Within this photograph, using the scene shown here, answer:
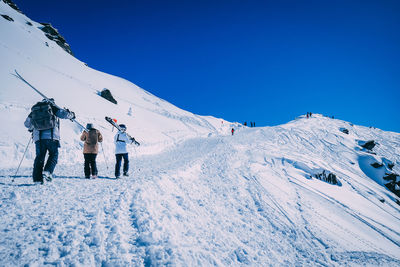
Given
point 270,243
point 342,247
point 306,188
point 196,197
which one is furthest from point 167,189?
point 306,188

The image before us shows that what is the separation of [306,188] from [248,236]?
613 cm

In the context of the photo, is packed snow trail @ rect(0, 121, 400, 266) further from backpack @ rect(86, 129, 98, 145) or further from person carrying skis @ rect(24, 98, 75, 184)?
backpack @ rect(86, 129, 98, 145)

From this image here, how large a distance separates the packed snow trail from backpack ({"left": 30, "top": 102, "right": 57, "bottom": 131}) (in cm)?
164

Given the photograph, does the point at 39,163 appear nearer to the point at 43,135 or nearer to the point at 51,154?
the point at 51,154

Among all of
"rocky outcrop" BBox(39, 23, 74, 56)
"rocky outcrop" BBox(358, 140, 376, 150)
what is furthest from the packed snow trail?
"rocky outcrop" BBox(39, 23, 74, 56)

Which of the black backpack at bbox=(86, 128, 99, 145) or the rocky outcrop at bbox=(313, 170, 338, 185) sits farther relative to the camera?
the rocky outcrop at bbox=(313, 170, 338, 185)

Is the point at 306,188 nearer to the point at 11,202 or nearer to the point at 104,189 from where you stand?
the point at 104,189

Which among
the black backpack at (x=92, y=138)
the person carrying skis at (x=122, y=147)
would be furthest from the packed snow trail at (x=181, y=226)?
the person carrying skis at (x=122, y=147)

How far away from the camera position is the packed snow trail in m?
2.74

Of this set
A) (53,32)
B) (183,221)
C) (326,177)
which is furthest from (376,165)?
(53,32)

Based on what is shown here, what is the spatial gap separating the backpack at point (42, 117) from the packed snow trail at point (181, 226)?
164cm

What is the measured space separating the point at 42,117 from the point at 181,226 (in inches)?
193

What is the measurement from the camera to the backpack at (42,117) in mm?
5149

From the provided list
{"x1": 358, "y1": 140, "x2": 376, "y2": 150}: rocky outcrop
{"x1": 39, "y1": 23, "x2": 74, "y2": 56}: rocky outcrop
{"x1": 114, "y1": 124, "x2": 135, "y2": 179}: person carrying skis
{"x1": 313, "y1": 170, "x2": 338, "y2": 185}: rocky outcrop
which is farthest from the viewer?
{"x1": 39, "y1": 23, "x2": 74, "y2": 56}: rocky outcrop
